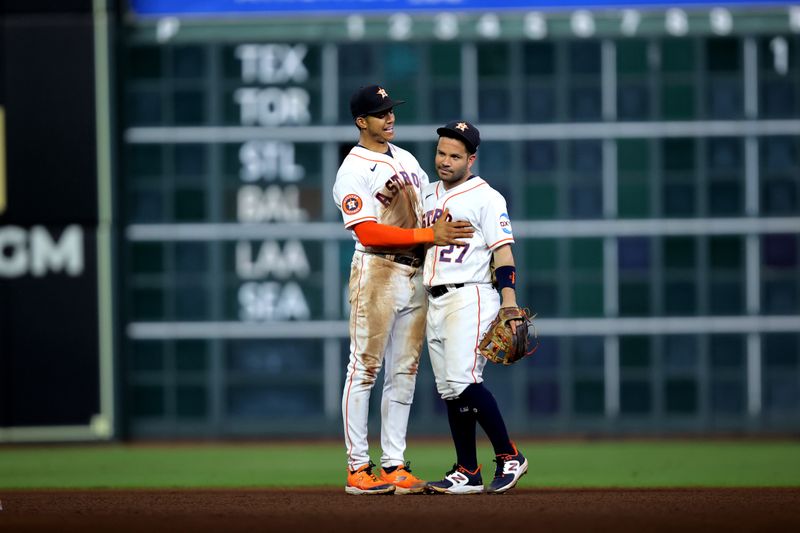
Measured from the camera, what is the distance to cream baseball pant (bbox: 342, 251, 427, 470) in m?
7.43

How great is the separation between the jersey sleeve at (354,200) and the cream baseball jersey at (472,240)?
0.35 m

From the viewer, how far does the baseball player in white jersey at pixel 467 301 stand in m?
7.30

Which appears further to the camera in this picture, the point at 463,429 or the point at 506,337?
the point at 463,429

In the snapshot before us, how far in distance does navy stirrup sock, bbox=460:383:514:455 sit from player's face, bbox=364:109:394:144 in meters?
1.37

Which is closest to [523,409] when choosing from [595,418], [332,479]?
[595,418]

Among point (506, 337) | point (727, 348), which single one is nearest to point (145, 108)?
point (727, 348)

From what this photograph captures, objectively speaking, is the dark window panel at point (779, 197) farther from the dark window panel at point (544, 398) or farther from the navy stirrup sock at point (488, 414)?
the navy stirrup sock at point (488, 414)

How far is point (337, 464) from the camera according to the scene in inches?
405

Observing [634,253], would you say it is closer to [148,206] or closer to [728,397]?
[728,397]

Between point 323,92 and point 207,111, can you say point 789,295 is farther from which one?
point 207,111

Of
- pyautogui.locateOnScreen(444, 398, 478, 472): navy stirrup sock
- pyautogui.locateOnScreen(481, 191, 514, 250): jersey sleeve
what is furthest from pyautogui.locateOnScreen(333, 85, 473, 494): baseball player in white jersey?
pyautogui.locateOnScreen(481, 191, 514, 250): jersey sleeve

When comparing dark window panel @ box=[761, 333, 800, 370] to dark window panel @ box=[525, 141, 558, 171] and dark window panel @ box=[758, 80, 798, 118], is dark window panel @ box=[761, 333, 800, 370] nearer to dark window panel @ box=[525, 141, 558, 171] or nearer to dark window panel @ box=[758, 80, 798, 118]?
dark window panel @ box=[758, 80, 798, 118]

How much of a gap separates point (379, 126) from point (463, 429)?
162cm

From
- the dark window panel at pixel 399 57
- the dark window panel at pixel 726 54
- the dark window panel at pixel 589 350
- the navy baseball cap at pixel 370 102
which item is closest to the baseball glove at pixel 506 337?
the navy baseball cap at pixel 370 102
